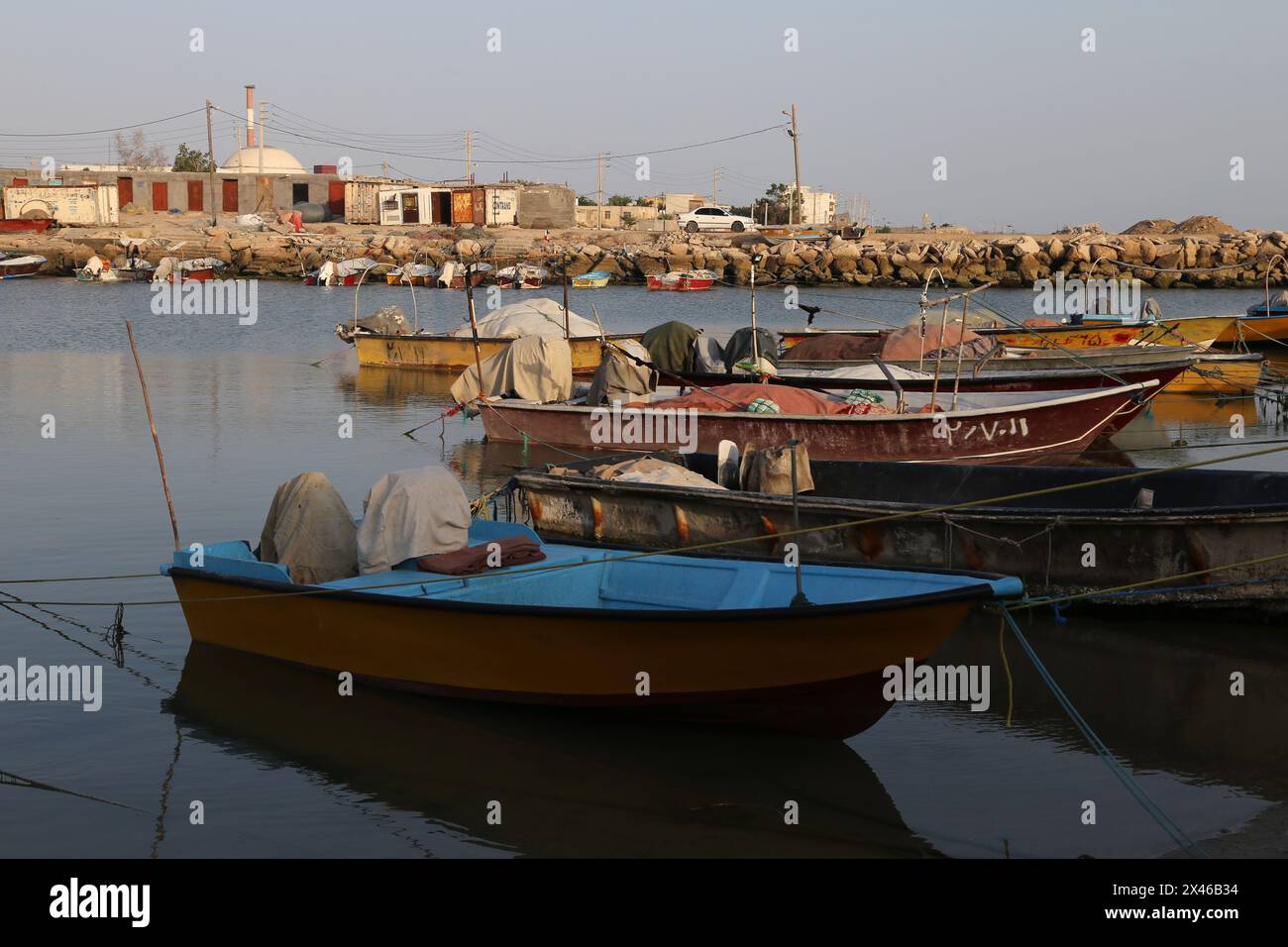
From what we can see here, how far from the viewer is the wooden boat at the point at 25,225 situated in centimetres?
7181

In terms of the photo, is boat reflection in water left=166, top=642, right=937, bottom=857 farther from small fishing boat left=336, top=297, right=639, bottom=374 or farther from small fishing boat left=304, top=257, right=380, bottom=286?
small fishing boat left=304, top=257, right=380, bottom=286

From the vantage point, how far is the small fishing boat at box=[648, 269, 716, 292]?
57.2 m

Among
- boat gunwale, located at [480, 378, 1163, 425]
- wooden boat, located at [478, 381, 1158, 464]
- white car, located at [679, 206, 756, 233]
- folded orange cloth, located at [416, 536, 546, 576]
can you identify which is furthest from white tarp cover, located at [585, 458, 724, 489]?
white car, located at [679, 206, 756, 233]

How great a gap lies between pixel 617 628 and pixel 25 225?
74288 millimetres

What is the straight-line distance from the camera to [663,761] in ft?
26.6

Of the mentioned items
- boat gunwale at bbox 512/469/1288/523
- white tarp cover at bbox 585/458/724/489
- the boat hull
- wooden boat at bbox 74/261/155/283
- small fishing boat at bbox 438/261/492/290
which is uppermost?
wooden boat at bbox 74/261/155/283

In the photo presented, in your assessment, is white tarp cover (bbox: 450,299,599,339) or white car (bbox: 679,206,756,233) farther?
white car (bbox: 679,206,756,233)

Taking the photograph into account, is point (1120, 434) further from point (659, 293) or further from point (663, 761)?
point (659, 293)

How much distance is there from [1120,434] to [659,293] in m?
38.3

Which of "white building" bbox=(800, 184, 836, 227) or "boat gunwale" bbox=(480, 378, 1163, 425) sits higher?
"white building" bbox=(800, 184, 836, 227)

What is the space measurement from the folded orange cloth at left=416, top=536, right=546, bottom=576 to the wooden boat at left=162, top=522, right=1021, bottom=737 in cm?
10

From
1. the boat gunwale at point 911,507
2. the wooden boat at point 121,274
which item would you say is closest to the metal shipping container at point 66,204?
the wooden boat at point 121,274
